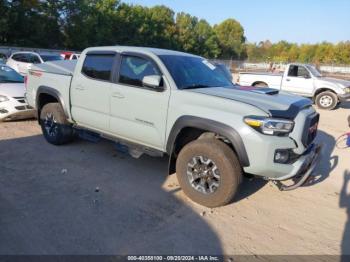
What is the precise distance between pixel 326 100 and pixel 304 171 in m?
10.9

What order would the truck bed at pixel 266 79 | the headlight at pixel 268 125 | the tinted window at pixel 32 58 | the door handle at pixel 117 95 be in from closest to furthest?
the headlight at pixel 268 125
the door handle at pixel 117 95
the truck bed at pixel 266 79
the tinted window at pixel 32 58

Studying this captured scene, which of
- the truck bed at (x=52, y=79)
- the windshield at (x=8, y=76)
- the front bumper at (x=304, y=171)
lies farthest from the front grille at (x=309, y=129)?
the windshield at (x=8, y=76)

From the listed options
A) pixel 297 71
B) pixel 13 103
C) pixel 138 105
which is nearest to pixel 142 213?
pixel 138 105

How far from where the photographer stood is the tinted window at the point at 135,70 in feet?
16.3

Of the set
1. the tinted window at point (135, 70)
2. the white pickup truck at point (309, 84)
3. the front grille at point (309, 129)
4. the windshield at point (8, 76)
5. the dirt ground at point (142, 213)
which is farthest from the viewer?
the white pickup truck at point (309, 84)

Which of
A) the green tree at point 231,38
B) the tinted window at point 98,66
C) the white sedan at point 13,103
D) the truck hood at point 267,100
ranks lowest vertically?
the white sedan at point 13,103

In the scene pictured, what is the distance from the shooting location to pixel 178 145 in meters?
4.78

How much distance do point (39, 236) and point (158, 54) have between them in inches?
115

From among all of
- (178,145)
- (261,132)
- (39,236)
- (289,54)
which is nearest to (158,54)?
(178,145)

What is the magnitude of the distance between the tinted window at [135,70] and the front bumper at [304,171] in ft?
7.37

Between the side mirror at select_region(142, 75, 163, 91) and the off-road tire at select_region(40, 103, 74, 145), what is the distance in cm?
227

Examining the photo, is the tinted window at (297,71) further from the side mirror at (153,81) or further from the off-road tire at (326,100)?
the side mirror at (153,81)

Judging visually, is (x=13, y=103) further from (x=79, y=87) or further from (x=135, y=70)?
(x=135, y=70)

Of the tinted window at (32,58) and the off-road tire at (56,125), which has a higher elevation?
the tinted window at (32,58)
